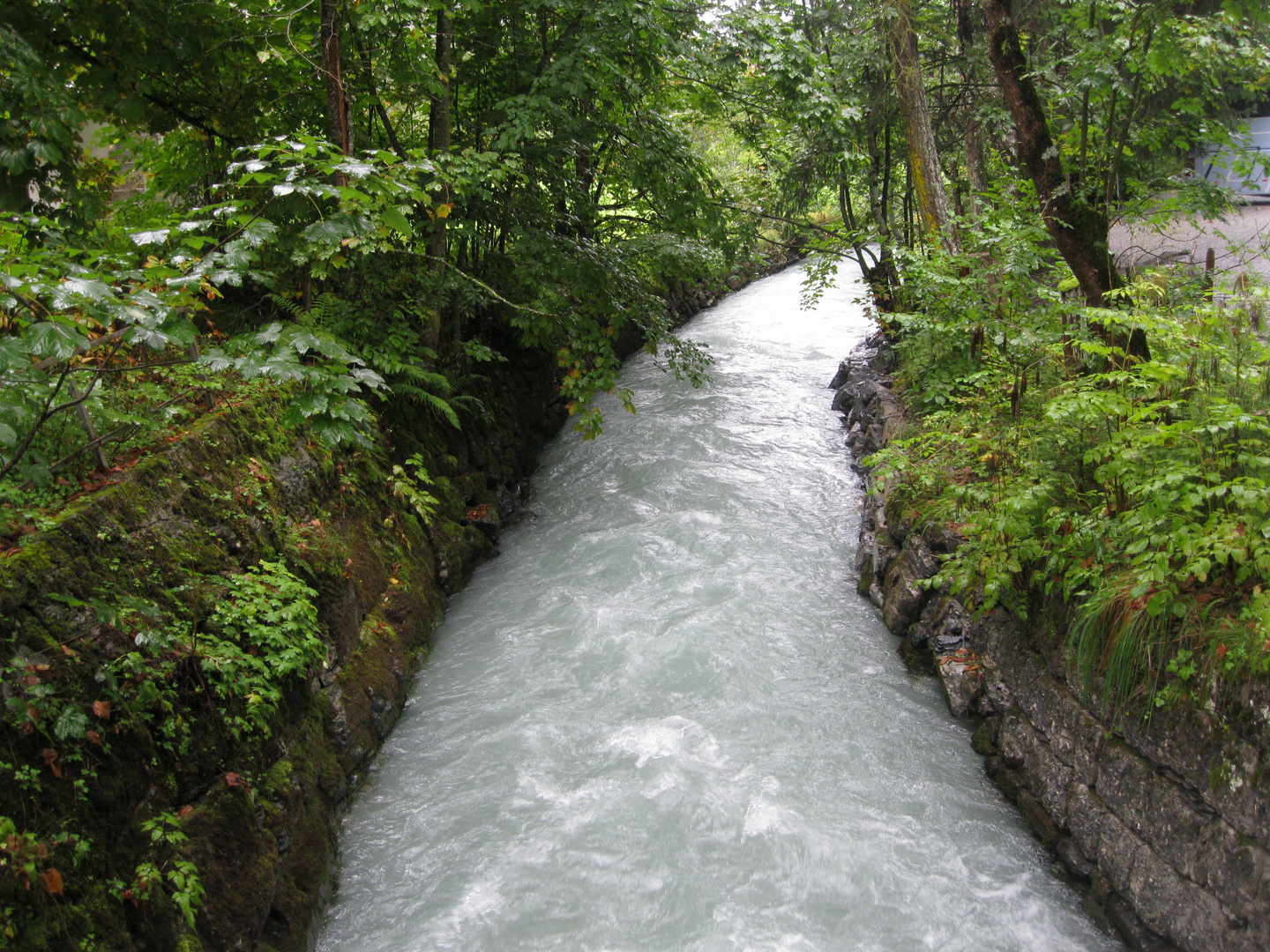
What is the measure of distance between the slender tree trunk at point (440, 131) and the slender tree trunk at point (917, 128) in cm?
525

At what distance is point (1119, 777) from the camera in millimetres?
3795

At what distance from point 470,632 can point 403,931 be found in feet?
8.89

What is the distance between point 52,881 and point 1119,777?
15.1 feet

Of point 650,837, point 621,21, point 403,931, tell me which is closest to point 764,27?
point 621,21

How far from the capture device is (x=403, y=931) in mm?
3832

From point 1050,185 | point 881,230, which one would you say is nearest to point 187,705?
point 1050,185

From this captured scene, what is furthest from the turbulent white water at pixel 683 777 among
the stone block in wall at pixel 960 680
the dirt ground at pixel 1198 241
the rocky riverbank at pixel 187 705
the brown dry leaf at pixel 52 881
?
the dirt ground at pixel 1198 241

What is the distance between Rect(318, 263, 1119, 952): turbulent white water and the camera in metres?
3.88

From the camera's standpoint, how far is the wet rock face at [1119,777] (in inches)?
124

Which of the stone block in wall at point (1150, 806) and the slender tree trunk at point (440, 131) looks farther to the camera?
the slender tree trunk at point (440, 131)

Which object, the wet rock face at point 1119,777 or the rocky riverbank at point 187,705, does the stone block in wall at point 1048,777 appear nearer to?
the wet rock face at point 1119,777

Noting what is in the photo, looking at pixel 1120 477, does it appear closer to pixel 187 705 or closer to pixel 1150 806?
pixel 1150 806

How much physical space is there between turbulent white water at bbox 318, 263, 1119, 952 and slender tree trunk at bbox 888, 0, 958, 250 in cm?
407

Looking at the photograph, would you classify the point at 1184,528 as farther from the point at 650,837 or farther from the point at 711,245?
the point at 711,245
